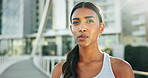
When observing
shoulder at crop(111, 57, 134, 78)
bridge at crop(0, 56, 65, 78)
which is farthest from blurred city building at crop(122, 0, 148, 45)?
shoulder at crop(111, 57, 134, 78)

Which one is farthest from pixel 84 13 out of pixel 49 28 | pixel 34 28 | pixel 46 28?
pixel 34 28

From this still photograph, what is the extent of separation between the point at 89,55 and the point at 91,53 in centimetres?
2

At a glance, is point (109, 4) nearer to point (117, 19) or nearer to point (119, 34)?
point (117, 19)

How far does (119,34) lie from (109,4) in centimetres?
575

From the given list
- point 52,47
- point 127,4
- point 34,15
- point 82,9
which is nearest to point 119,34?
point 127,4

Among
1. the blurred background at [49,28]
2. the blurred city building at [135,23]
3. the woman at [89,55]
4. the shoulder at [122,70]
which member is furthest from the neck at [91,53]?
the blurred city building at [135,23]

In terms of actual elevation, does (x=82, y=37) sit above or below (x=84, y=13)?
below

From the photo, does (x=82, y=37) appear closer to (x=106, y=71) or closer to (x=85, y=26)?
(x=85, y=26)

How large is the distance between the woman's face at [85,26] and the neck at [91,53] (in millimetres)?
42

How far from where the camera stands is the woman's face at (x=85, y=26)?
101 cm

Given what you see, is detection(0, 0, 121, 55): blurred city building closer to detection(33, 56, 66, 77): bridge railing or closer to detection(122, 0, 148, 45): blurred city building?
detection(122, 0, 148, 45): blurred city building

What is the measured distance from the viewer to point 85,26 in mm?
1015

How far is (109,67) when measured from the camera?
98cm

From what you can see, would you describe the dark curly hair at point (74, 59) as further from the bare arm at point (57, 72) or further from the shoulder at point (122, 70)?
the shoulder at point (122, 70)
